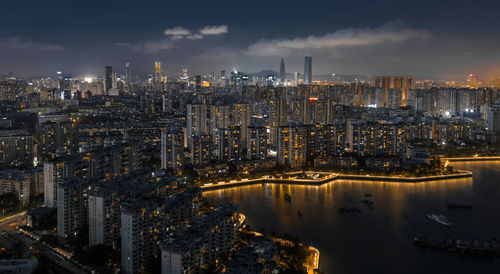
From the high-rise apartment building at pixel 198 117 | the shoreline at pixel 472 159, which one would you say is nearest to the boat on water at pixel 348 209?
the shoreline at pixel 472 159

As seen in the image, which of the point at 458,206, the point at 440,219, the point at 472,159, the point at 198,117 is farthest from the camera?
the point at 198,117

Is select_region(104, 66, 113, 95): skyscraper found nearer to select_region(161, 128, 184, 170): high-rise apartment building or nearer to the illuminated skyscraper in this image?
the illuminated skyscraper

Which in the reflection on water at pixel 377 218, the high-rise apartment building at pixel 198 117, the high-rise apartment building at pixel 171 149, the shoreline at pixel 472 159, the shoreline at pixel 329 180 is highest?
the high-rise apartment building at pixel 198 117

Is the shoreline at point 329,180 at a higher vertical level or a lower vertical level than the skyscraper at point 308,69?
lower

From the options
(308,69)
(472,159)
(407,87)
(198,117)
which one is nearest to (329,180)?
(472,159)

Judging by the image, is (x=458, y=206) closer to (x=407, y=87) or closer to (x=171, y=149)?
(x=171, y=149)

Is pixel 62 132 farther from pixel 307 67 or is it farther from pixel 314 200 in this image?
pixel 307 67

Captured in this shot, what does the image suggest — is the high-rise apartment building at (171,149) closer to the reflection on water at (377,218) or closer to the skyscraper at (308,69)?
the reflection on water at (377,218)

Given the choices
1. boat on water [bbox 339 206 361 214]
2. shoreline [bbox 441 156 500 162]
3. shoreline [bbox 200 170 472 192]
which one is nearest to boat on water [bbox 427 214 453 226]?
boat on water [bbox 339 206 361 214]

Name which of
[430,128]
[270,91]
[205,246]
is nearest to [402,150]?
[430,128]
